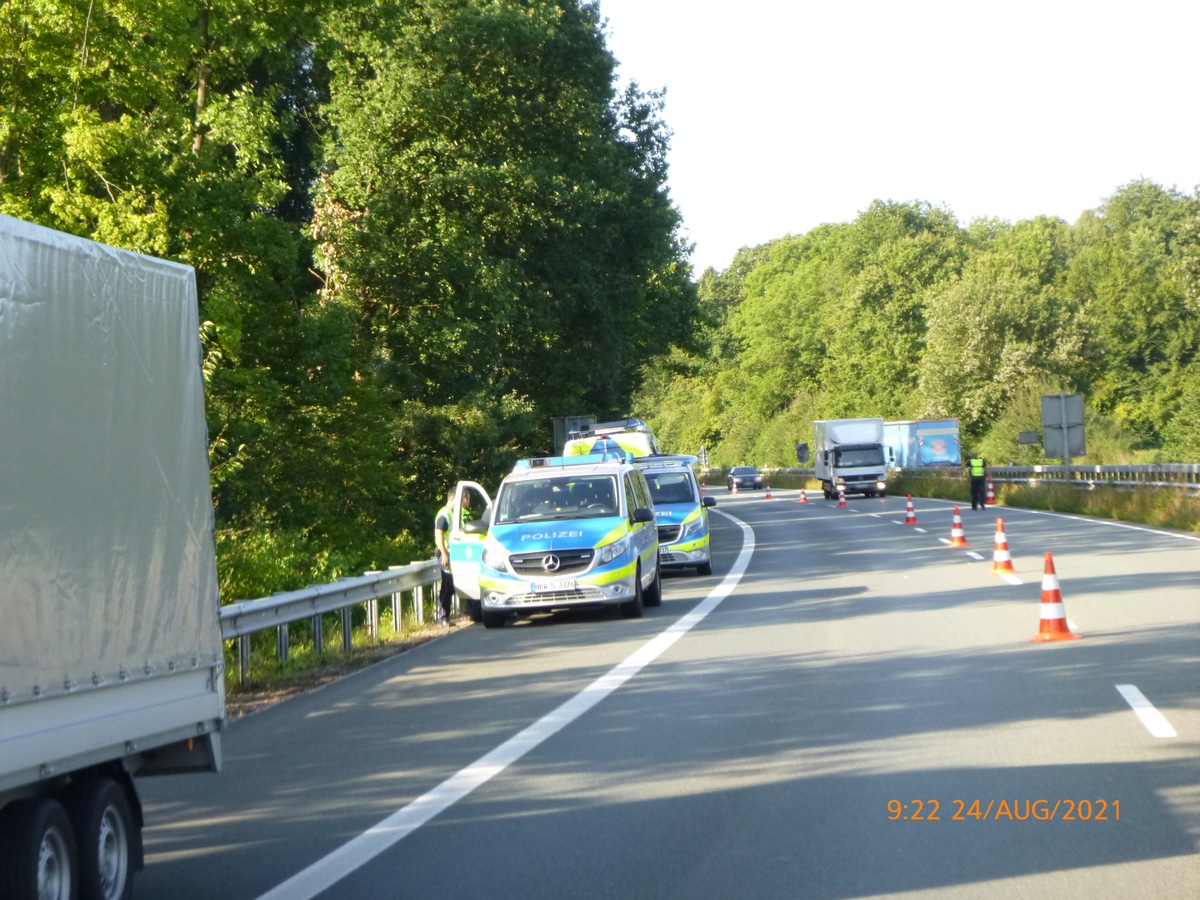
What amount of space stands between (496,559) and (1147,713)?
30.8 ft

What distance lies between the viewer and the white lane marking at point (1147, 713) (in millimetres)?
9047

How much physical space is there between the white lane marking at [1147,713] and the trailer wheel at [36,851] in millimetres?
6178

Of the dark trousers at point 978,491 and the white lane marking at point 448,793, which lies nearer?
the white lane marking at point 448,793

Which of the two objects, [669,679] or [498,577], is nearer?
[669,679]

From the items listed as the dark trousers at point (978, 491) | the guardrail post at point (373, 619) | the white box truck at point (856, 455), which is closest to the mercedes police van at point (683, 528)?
the guardrail post at point (373, 619)

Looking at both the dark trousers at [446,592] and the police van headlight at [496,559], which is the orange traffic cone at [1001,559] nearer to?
the police van headlight at [496,559]

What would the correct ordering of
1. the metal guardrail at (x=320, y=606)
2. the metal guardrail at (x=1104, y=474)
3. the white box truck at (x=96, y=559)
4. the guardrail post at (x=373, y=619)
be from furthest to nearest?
the metal guardrail at (x=1104, y=474) → the guardrail post at (x=373, y=619) → the metal guardrail at (x=320, y=606) → the white box truck at (x=96, y=559)

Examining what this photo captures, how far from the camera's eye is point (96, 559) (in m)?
6.00

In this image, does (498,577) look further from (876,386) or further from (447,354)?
(876,386)

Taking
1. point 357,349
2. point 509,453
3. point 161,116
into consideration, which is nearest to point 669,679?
point 161,116

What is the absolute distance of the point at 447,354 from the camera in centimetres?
3300

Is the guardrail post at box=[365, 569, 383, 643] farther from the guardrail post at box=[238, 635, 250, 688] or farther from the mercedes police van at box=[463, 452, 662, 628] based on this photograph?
the guardrail post at box=[238, 635, 250, 688]

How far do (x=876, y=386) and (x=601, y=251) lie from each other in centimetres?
7257

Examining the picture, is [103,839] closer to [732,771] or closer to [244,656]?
[732,771]
